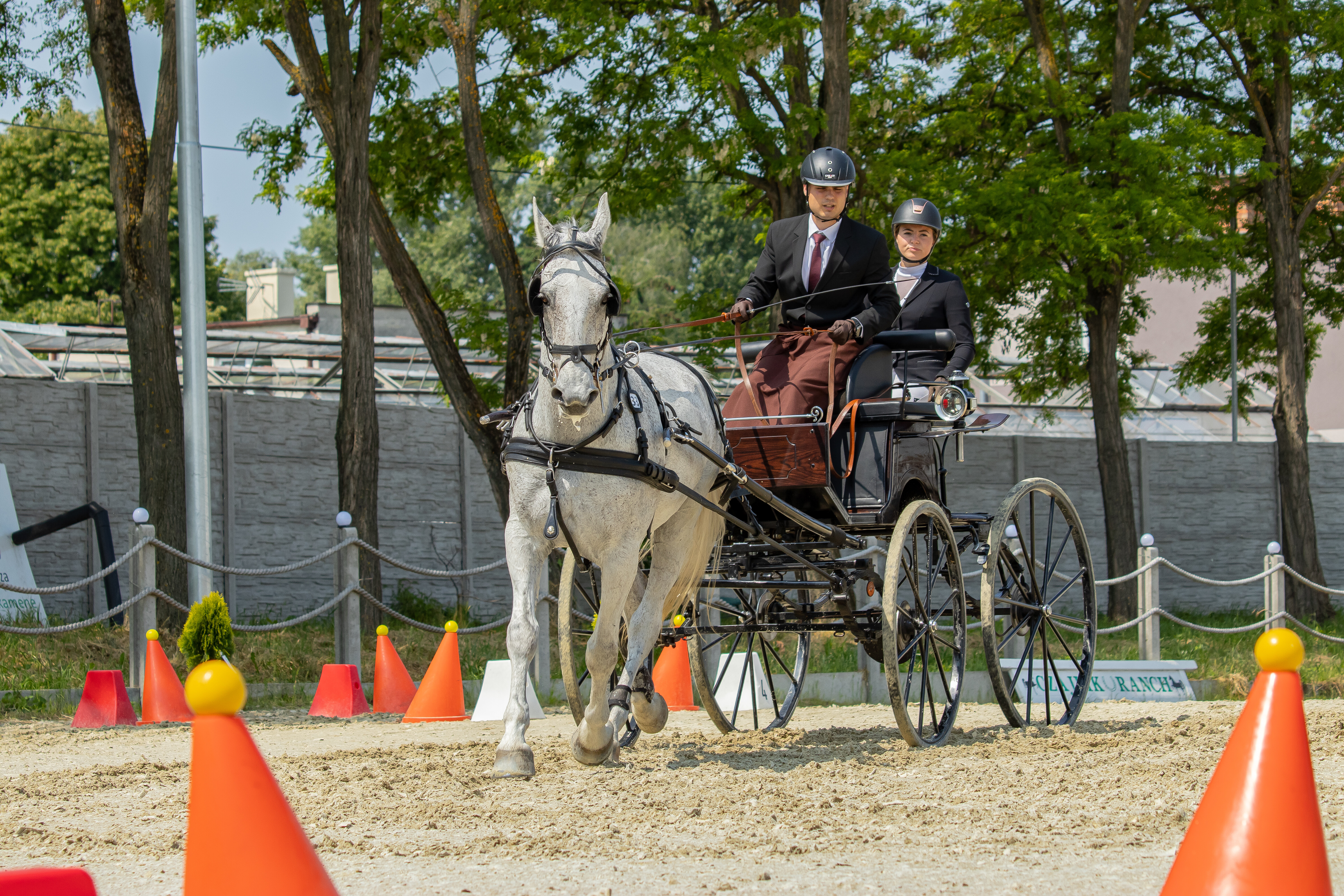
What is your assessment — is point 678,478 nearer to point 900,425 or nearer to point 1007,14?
point 900,425

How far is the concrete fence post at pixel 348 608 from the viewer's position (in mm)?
11672

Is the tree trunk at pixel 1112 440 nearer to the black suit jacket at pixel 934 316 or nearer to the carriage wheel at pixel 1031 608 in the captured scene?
→ the carriage wheel at pixel 1031 608

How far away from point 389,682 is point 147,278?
5.00m

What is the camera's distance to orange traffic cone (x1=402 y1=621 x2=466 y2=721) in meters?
10.1

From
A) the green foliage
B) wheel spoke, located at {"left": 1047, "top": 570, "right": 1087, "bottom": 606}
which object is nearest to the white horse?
wheel spoke, located at {"left": 1047, "top": 570, "right": 1087, "bottom": 606}

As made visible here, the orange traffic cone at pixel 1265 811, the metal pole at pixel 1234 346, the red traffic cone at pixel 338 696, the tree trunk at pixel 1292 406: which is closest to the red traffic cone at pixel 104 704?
the red traffic cone at pixel 338 696

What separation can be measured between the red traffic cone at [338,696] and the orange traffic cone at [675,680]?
2294 mm

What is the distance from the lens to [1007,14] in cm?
2017

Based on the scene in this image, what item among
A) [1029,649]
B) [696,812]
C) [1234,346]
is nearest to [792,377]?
[1029,649]

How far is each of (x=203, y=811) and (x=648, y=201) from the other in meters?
15.7

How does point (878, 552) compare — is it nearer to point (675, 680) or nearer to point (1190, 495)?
point (675, 680)

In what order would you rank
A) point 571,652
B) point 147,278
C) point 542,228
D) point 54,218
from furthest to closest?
point 54,218 < point 147,278 < point 571,652 < point 542,228

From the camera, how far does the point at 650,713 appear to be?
24.5 ft

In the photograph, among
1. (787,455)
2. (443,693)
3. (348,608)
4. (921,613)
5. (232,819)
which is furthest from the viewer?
(348,608)
